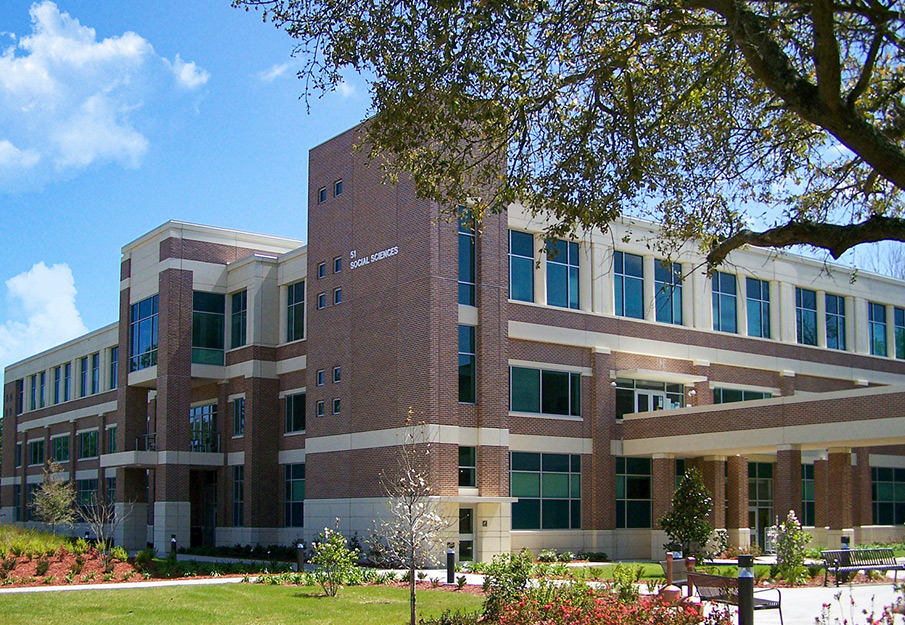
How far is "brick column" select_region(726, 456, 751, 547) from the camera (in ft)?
135

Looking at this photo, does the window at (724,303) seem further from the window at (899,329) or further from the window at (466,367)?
the window at (466,367)

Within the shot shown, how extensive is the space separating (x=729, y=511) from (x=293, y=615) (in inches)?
1051

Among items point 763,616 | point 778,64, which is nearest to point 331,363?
point 763,616

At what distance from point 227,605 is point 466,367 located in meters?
15.5

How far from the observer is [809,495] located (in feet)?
150

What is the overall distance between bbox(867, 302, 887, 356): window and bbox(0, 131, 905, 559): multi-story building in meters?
0.11

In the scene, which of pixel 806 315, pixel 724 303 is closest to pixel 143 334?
pixel 724 303

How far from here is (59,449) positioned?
68.1 m

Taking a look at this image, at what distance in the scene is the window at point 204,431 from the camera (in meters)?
47.0

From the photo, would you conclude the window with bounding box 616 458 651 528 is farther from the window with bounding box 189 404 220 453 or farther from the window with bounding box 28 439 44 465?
the window with bounding box 28 439 44 465

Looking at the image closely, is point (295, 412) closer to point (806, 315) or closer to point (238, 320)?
point (238, 320)

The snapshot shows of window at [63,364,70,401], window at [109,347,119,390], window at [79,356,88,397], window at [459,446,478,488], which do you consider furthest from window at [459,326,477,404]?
window at [63,364,70,401]

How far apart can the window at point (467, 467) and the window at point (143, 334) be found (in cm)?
1849

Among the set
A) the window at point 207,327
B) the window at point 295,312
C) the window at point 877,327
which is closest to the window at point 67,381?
the window at point 207,327
